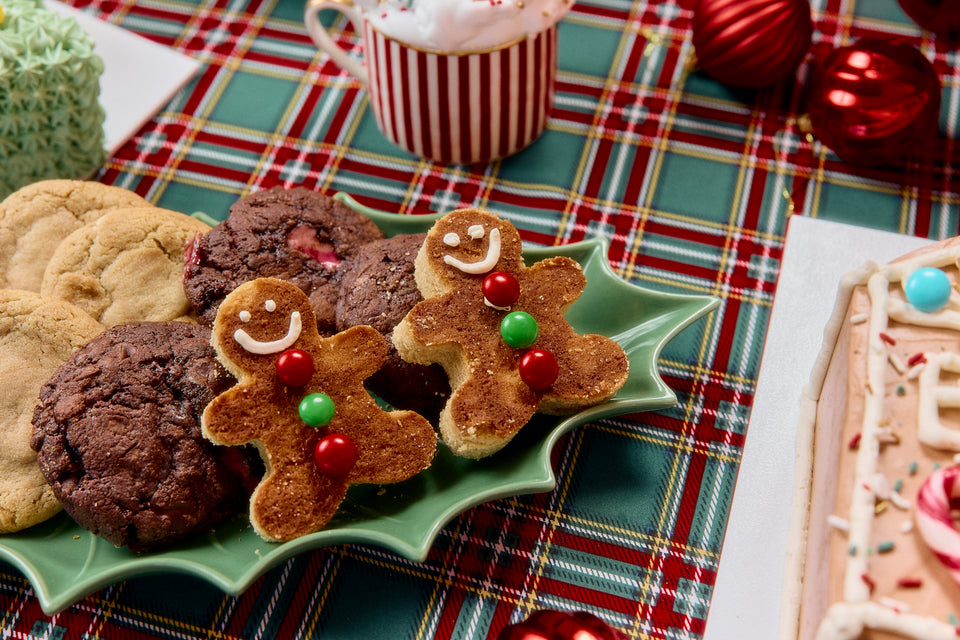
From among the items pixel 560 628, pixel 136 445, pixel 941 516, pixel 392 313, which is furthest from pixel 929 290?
pixel 136 445

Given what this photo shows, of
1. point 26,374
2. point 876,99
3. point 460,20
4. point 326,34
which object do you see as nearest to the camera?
point 26,374

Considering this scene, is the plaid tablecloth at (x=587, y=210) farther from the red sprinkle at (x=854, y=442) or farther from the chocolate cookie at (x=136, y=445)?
the red sprinkle at (x=854, y=442)

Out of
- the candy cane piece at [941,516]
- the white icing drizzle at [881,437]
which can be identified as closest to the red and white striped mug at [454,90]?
the white icing drizzle at [881,437]

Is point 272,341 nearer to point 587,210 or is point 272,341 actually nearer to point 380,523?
point 380,523

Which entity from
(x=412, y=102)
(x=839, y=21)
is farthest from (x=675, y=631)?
(x=839, y=21)

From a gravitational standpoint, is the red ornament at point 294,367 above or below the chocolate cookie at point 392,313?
below
